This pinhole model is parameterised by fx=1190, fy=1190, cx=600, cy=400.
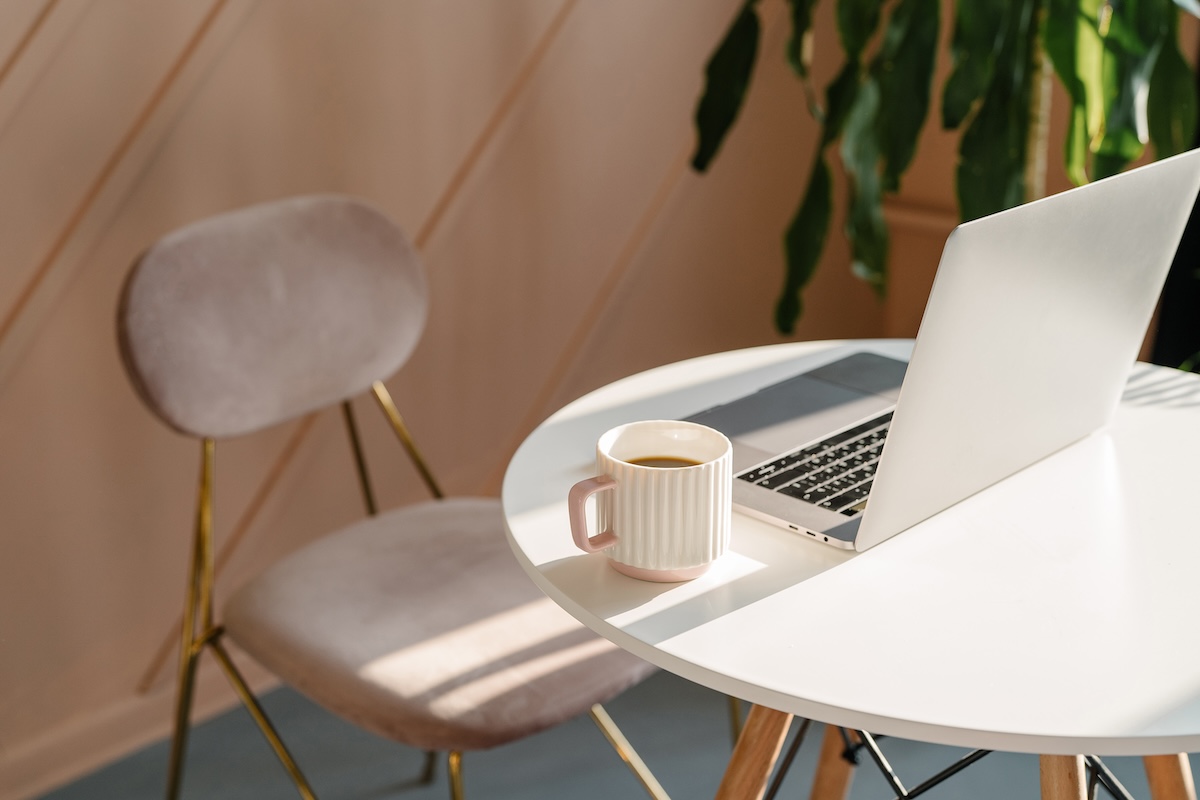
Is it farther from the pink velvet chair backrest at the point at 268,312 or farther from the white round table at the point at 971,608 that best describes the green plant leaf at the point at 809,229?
the white round table at the point at 971,608

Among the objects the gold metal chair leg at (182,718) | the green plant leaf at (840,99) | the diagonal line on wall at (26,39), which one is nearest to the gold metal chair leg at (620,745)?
the gold metal chair leg at (182,718)

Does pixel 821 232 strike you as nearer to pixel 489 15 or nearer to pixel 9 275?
pixel 489 15

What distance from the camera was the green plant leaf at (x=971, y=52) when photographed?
66.7 inches

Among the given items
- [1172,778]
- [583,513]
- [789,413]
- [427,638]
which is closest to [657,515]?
[583,513]

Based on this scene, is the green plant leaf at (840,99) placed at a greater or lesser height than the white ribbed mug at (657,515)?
greater

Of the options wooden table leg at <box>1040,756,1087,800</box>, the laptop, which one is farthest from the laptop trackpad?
wooden table leg at <box>1040,756,1087,800</box>

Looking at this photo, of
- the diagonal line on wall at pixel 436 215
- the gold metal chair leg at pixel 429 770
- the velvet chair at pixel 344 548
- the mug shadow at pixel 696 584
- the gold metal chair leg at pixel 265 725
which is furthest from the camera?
the diagonal line on wall at pixel 436 215

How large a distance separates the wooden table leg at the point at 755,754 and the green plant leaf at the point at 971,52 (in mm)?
1019

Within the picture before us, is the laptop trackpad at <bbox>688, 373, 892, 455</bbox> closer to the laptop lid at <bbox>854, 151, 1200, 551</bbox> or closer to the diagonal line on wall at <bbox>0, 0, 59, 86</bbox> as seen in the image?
the laptop lid at <bbox>854, 151, 1200, 551</bbox>

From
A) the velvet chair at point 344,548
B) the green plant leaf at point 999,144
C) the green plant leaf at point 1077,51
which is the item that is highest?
the green plant leaf at point 1077,51

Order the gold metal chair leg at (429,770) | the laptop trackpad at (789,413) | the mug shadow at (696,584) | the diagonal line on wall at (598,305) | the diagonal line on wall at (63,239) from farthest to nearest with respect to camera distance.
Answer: the diagonal line on wall at (598,305), the gold metal chair leg at (429,770), the diagonal line on wall at (63,239), the laptop trackpad at (789,413), the mug shadow at (696,584)

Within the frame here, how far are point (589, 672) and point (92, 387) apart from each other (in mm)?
1030

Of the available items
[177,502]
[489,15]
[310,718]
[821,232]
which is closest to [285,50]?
[489,15]

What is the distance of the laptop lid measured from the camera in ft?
2.84
